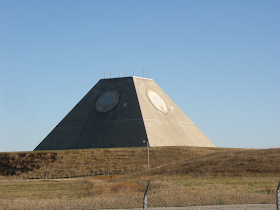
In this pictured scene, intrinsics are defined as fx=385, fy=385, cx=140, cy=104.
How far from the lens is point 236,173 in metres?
35.7

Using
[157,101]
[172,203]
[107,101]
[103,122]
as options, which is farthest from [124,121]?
[172,203]

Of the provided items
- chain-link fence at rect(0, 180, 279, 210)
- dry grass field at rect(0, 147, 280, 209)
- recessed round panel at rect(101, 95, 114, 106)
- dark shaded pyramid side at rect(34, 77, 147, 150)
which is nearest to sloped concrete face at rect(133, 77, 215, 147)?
dark shaded pyramid side at rect(34, 77, 147, 150)

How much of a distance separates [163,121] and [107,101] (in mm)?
11781

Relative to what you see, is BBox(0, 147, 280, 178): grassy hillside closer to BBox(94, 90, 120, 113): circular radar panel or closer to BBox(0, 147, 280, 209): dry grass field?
BBox(0, 147, 280, 209): dry grass field

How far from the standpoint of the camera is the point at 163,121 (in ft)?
237

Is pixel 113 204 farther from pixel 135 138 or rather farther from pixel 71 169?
pixel 135 138

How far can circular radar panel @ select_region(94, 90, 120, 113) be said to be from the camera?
74188 mm

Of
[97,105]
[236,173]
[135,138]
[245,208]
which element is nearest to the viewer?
[245,208]

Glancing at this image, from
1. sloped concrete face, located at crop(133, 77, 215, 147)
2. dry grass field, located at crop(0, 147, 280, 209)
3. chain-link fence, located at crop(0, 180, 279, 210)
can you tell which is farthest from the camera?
sloped concrete face, located at crop(133, 77, 215, 147)

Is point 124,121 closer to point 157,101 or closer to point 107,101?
point 107,101

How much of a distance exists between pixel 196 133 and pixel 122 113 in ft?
52.3

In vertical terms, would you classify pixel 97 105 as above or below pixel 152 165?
above

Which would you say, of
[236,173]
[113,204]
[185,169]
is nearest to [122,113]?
[185,169]

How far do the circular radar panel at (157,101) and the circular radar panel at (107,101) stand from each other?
6.64m
